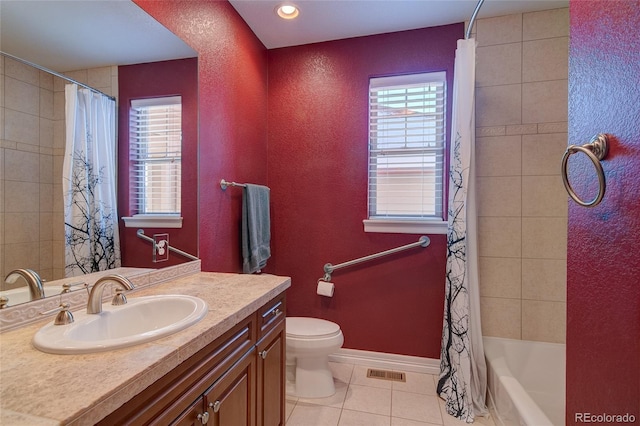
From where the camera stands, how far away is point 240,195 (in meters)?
2.08

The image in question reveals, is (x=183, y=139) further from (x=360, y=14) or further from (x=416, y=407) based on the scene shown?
(x=416, y=407)

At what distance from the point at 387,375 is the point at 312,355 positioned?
68 centimetres

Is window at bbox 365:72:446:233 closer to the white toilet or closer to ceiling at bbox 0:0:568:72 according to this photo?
ceiling at bbox 0:0:568:72

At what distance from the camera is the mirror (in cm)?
86

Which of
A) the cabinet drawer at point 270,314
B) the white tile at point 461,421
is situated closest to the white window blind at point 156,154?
the cabinet drawer at point 270,314

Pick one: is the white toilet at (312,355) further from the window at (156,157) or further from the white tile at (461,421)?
the window at (156,157)

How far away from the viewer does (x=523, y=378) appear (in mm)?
1916

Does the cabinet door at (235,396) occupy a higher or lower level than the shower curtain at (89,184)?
lower

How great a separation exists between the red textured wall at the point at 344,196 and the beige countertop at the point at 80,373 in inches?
56.2

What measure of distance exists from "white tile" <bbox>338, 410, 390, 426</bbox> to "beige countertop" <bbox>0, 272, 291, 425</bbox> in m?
1.14

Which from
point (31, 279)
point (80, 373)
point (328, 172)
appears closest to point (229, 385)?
point (80, 373)

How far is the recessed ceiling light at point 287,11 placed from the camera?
6.26 feet

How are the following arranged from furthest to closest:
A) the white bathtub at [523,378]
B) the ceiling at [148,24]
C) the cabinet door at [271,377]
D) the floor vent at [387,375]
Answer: the floor vent at [387,375] → the white bathtub at [523,378] → the cabinet door at [271,377] → the ceiling at [148,24]

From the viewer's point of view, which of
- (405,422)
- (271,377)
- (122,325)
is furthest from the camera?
(405,422)
